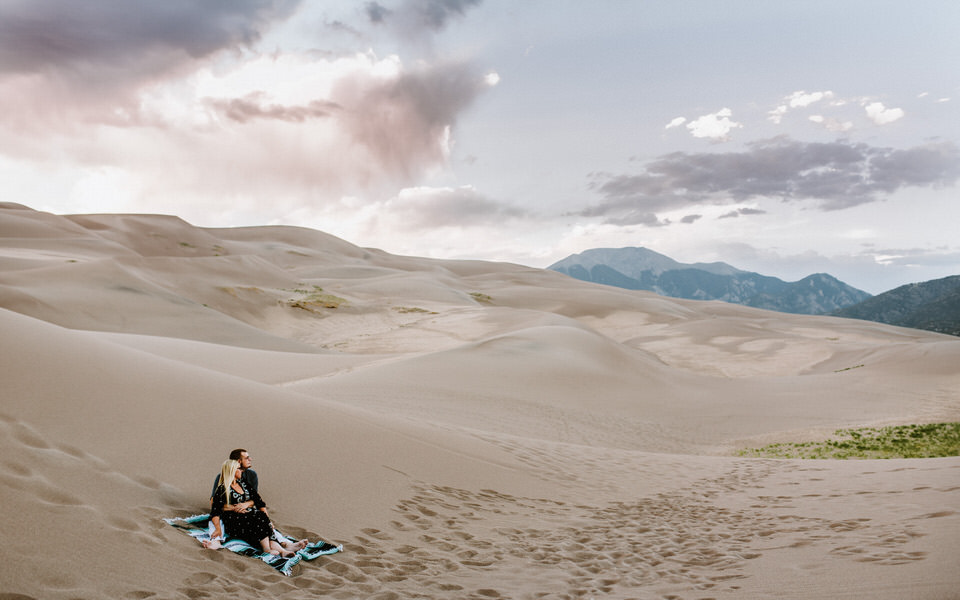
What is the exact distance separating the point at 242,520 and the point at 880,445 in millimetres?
14139

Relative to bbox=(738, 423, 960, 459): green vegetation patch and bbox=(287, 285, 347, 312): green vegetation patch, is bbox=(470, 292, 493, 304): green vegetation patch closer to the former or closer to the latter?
bbox=(287, 285, 347, 312): green vegetation patch

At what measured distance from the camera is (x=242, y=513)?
4.91 metres

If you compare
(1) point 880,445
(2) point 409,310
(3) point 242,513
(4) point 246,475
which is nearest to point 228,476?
(4) point 246,475

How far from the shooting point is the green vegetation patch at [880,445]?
12492mm

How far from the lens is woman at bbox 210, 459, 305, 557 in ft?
15.9

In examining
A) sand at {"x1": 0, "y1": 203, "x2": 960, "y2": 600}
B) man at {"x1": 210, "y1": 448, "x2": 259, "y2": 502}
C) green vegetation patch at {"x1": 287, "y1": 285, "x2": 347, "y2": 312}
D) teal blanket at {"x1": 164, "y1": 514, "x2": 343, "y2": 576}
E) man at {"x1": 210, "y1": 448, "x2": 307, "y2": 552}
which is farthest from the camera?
green vegetation patch at {"x1": 287, "y1": 285, "x2": 347, "y2": 312}

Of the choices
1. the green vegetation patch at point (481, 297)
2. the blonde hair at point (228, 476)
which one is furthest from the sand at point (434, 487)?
the green vegetation patch at point (481, 297)

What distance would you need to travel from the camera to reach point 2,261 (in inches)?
1192

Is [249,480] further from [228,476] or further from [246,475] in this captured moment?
[228,476]

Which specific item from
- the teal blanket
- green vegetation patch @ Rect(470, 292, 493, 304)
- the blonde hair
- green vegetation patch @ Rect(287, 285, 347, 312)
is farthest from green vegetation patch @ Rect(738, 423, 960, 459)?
green vegetation patch @ Rect(470, 292, 493, 304)

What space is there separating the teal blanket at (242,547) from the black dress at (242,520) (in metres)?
0.05

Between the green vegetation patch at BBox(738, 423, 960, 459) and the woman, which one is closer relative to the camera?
the woman

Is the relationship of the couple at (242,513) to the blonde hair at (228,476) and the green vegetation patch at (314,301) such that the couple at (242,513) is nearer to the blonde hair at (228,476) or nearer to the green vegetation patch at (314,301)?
the blonde hair at (228,476)

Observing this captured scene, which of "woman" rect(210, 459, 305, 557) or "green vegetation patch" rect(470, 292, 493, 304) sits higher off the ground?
"green vegetation patch" rect(470, 292, 493, 304)
